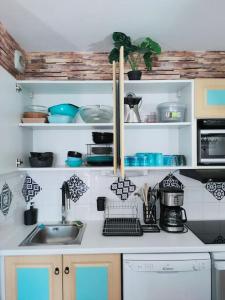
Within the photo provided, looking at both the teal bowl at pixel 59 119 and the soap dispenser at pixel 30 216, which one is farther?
the soap dispenser at pixel 30 216

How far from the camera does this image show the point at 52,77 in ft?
6.34

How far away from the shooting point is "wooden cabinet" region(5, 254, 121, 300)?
1.41 metres

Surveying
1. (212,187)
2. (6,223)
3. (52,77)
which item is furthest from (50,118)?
(212,187)

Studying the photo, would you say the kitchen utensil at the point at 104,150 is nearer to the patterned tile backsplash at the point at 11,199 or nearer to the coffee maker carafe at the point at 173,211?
the coffee maker carafe at the point at 173,211

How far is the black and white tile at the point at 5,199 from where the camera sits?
1.54 m

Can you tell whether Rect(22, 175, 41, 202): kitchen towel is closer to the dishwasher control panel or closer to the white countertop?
the white countertop

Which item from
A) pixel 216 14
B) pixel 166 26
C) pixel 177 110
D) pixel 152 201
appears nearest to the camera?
pixel 216 14

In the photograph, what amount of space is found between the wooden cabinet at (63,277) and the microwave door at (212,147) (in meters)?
0.91

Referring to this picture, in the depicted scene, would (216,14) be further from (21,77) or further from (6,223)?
(6,223)

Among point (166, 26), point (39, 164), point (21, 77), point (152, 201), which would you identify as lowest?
point (152, 201)

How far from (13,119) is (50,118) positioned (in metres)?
0.27

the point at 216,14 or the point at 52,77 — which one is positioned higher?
the point at 216,14

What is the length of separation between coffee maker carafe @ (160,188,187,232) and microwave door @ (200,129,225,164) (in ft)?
1.04

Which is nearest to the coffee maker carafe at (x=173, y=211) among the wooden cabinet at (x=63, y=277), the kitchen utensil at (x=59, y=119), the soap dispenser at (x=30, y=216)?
the wooden cabinet at (x=63, y=277)
